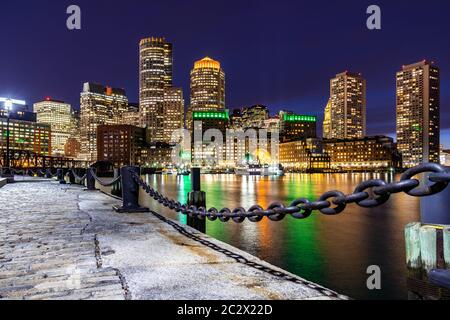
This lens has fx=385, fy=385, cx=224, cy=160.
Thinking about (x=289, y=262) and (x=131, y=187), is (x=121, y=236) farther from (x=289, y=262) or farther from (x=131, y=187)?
(x=289, y=262)

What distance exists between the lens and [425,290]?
122 inches

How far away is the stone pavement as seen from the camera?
363cm

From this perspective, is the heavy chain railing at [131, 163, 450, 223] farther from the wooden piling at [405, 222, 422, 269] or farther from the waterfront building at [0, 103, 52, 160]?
the waterfront building at [0, 103, 52, 160]

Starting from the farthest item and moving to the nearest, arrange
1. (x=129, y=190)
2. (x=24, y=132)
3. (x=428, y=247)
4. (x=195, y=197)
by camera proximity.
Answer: (x=24, y=132)
(x=195, y=197)
(x=129, y=190)
(x=428, y=247)

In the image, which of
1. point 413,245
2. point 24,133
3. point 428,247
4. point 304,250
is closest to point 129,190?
point 304,250

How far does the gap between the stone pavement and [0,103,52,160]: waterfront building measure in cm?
18651

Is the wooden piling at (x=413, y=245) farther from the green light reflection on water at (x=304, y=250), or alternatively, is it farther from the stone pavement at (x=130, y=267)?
the green light reflection on water at (x=304, y=250)

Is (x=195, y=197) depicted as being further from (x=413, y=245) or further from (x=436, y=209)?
(x=436, y=209)

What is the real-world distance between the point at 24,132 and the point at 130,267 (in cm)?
20513

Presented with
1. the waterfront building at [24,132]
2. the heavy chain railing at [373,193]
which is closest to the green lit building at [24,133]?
the waterfront building at [24,132]

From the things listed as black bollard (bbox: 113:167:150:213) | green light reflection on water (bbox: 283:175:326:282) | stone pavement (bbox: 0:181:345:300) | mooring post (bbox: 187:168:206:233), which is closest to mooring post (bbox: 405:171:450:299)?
stone pavement (bbox: 0:181:345:300)

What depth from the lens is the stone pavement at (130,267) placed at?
3.63 metres

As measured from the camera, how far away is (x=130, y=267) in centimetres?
459
